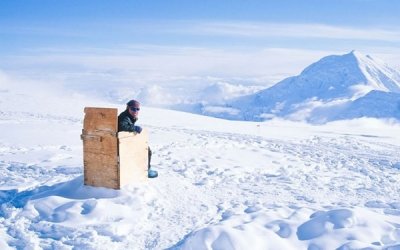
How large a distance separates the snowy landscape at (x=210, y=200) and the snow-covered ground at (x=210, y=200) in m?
0.01

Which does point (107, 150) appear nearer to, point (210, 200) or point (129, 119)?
point (129, 119)

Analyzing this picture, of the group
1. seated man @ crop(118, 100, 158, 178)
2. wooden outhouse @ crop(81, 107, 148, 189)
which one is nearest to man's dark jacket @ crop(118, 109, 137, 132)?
seated man @ crop(118, 100, 158, 178)

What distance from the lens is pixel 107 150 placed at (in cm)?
696

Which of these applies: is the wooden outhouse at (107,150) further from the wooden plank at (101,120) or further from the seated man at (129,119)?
the seated man at (129,119)

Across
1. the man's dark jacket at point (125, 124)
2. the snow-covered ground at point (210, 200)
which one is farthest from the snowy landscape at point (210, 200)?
the man's dark jacket at point (125, 124)

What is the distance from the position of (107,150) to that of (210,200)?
185 cm

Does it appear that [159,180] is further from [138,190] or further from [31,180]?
[31,180]

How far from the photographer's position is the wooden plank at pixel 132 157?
700cm

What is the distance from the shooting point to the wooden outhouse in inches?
271

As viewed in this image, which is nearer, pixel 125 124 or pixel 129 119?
pixel 125 124

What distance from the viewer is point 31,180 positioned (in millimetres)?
8406

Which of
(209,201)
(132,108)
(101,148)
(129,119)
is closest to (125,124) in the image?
(129,119)

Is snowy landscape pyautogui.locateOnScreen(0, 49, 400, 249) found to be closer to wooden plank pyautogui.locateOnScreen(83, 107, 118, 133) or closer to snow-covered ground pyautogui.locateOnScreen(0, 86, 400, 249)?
snow-covered ground pyautogui.locateOnScreen(0, 86, 400, 249)

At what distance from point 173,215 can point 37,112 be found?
16294 mm
